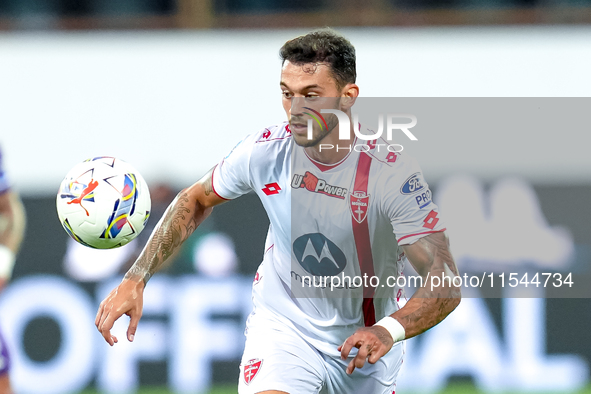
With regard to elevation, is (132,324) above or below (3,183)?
below

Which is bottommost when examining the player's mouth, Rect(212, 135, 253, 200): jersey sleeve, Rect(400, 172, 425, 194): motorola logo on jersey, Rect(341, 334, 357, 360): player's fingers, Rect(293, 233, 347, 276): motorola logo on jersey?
Rect(341, 334, 357, 360): player's fingers

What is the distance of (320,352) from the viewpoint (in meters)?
3.94

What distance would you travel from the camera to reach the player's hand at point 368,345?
2881 mm

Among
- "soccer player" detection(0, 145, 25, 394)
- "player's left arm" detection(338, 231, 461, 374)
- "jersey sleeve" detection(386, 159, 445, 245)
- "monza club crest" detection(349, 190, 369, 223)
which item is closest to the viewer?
"player's left arm" detection(338, 231, 461, 374)

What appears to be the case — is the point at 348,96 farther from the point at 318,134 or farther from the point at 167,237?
the point at 167,237

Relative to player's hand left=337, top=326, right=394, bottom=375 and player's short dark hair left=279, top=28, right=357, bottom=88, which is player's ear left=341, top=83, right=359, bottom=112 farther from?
player's hand left=337, top=326, right=394, bottom=375

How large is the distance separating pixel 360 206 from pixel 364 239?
171 mm

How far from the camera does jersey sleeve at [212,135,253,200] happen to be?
4102mm

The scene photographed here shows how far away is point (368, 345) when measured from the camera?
296cm

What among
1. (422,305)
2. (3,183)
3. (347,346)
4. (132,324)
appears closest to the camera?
(347,346)

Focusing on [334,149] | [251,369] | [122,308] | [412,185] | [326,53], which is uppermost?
[326,53]

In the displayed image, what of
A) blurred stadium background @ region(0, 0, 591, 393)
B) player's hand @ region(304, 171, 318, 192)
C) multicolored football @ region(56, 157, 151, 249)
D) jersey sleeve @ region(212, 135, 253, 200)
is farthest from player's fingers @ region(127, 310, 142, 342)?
blurred stadium background @ region(0, 0, 591, 393)

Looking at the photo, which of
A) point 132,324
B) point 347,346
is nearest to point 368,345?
point 347,346

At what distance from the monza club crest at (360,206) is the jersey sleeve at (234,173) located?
2.09 feet
